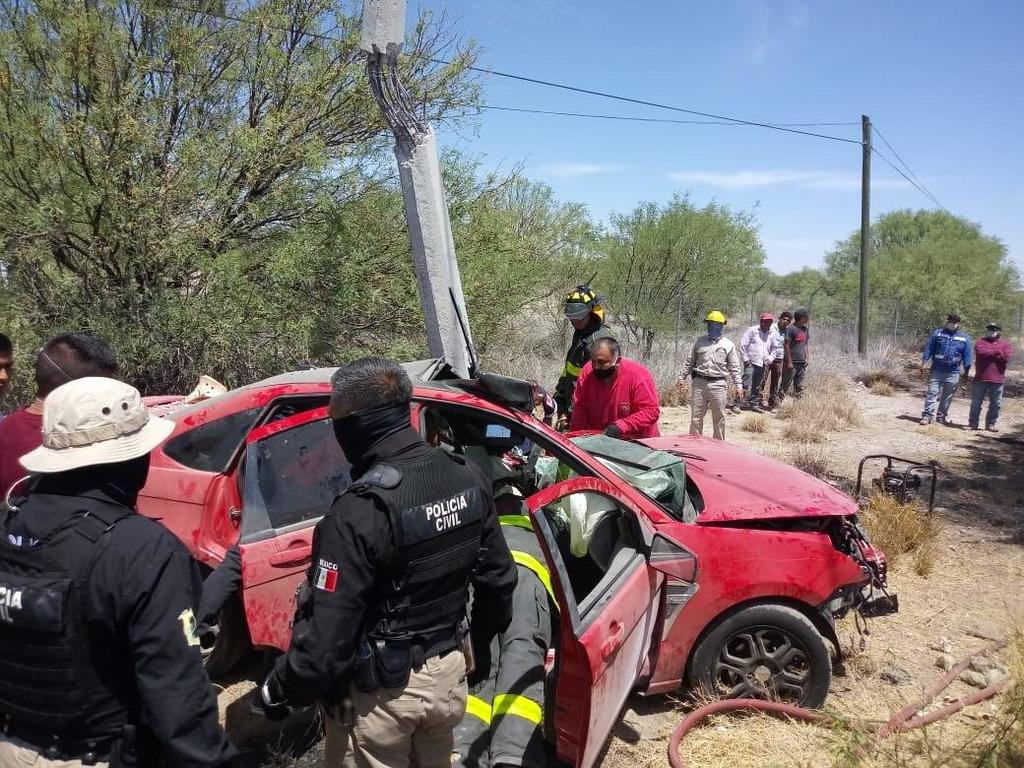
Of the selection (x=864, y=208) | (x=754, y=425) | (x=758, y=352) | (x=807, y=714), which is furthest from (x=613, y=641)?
(x=864, y=208)

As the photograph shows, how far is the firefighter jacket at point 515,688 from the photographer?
266cm

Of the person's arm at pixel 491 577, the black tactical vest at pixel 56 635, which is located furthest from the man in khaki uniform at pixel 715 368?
the black tactical vest at pixel 56 635

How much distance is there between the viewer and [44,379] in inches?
118

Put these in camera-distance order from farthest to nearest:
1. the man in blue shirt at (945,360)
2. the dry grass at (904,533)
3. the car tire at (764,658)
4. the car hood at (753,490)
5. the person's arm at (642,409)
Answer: the man in blue shirt at (945,360) → the dry grass at (904,533) → the person's arm at (642,409) → the car hood at (753,490) → the car tire at (764,658)

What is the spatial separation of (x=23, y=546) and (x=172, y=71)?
6.92 m

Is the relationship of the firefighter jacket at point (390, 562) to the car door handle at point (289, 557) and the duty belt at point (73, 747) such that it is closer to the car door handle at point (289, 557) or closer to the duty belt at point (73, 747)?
the duty belt at point (73, 747)

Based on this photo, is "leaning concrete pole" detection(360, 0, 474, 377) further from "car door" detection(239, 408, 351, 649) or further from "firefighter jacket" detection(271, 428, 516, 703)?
"firefighter jacket" detection(271, 428, 516, 703)

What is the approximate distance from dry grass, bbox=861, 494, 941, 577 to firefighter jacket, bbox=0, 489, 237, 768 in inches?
211

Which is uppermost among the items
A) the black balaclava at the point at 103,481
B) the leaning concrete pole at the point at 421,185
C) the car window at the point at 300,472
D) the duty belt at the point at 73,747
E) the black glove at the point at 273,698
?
the leaning concrete pole at the point at 421,185

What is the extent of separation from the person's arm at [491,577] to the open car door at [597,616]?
0.61 ft

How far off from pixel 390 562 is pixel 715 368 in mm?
7148

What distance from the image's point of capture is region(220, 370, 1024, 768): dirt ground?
314 centimetres

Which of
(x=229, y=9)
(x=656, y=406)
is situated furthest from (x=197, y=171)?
(x=656, y=406)

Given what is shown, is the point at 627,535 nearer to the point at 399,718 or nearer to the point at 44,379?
the point at 399,718
